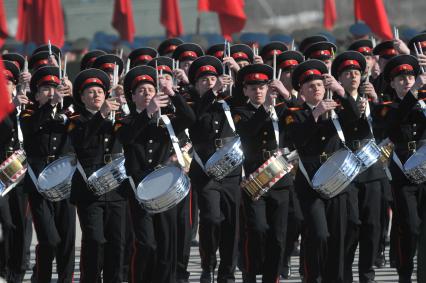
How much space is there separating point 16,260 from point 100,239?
1.78 m

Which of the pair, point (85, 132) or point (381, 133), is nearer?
point (85, 132)

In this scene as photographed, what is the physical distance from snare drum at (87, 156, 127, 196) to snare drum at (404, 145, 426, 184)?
7.44ft

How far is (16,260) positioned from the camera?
43.3 ft

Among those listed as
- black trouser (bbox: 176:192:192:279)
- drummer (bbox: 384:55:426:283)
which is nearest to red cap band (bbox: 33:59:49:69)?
black trouser (bbox: 176:192:192:279)

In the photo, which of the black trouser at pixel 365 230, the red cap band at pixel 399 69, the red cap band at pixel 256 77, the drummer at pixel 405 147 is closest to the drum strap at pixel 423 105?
the drummer at pixel 405 147

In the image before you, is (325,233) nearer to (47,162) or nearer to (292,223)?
(292,223)

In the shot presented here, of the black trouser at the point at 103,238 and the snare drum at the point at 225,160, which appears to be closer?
the black trouser at the point at 103,238

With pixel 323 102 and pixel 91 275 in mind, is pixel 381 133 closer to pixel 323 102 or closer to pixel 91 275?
pixel 323 102

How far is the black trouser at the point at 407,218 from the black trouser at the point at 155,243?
1918 millimetres

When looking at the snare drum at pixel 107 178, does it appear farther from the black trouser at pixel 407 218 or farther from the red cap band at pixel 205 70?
the black trouser at pixel 407 218

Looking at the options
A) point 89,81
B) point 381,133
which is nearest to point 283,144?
point 381,133

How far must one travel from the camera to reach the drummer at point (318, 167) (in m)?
11.7

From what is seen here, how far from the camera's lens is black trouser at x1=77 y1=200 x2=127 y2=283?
→ 11.7 metres

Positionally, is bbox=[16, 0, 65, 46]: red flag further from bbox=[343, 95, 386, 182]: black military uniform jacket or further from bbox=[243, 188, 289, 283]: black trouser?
bbox=[343, 95, 386, 182]: black military uniform jacket
